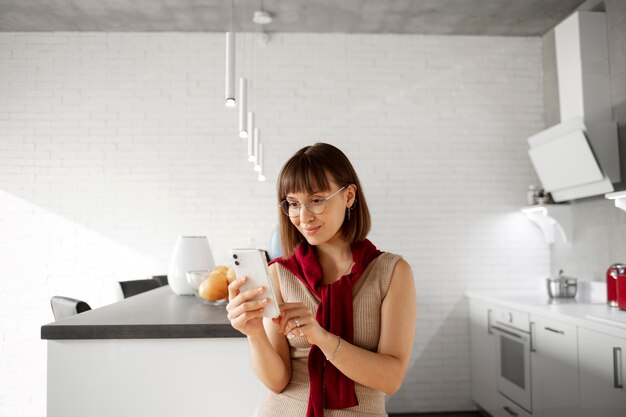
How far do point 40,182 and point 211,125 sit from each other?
156 centimetres

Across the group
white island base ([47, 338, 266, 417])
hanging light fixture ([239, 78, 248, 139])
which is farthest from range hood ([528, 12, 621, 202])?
white island base ([47, 338, 266, 417])

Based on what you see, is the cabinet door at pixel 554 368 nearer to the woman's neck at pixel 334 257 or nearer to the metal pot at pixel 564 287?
the metal pot at pixel 564 287

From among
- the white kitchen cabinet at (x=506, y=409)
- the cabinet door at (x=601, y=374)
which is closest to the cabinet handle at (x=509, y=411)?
the white kitchen cabinet at (x=506, y=409)

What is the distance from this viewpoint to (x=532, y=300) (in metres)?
3.75

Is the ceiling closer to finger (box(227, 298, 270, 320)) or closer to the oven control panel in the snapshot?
the oven control panel

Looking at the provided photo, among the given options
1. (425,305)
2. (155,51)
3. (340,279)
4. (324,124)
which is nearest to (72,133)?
(155,51)

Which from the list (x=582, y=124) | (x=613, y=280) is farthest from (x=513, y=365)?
(x=582, y=124)

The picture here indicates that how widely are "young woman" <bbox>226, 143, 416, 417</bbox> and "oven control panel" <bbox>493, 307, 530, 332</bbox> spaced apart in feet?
7.81

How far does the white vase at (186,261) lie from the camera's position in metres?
2.77

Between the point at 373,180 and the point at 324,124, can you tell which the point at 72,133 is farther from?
the point at 373,180

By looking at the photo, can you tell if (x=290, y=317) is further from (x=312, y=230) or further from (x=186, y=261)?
(x=186, y=261)

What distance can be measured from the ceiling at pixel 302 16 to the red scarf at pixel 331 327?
314 cm

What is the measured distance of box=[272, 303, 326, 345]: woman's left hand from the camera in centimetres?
121

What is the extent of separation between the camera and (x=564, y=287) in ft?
12.3
